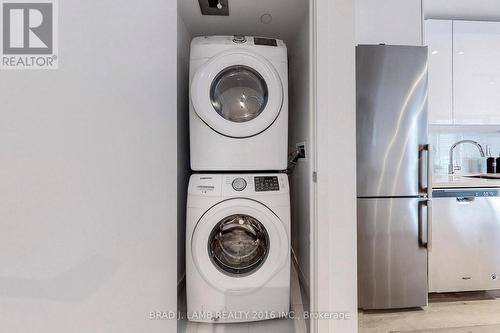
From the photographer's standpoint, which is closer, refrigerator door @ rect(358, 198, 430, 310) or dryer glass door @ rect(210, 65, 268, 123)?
dryer glass door @ rect(210, 65, 268, 123)

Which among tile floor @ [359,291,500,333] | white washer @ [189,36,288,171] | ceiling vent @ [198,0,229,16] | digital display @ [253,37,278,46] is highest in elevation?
ceiling vent @ [198,0,229,16]

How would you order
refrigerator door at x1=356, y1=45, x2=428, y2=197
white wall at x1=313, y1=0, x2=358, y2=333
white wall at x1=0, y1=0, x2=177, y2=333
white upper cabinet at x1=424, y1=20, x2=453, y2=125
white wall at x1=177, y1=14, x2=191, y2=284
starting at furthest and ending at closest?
1. white upper cabinet at x1=424, y1=20, x2=453, y2=125
2. refrigerator door at x1=356, y1=45, x2=428, y2=197
3. white wall at x1=177, y1=14, x2=191, y2=284
4. white wall at x1=313, y1=0, x2=358, y2=333
5. white wall at x1=0, y1=0, x2=177, y2=333

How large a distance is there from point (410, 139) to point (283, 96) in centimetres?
96

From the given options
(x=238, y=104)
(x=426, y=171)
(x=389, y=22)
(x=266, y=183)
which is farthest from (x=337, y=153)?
(x=389, y=22)

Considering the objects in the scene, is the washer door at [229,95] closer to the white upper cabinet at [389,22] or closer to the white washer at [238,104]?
the white washer at [238,104]

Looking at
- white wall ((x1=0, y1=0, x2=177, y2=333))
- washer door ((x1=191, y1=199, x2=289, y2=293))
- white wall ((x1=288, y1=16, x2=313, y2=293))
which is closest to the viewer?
white wall ((x1=0, y1=0, x2=177, y2=333))

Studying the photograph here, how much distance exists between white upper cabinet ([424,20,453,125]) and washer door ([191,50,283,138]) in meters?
1.59

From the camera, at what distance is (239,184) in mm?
1398

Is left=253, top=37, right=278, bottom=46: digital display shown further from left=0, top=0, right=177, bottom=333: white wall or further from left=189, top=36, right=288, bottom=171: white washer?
left=0, top=0, right=177, bottom=333: white wall

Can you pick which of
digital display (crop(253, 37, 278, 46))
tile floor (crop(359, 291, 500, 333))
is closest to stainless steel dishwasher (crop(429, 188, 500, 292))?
Result: tile floor (crop(359, 291, 500, 333))

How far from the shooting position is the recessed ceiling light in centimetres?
164

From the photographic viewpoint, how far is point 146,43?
0.35 metres

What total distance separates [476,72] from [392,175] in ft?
4.81

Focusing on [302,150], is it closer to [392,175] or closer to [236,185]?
[236,185]
